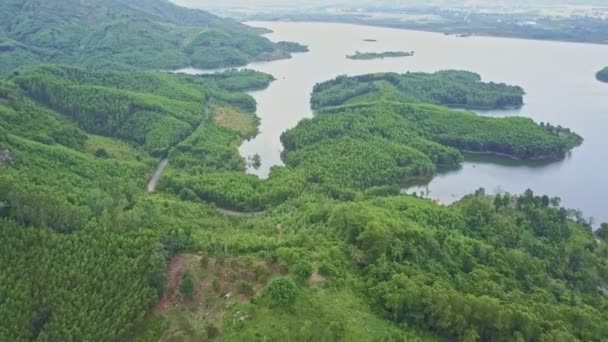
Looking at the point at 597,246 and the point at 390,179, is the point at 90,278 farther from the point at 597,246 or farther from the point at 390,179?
the point at 597,246

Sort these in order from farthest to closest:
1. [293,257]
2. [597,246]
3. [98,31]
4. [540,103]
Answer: [98,31] < [540,103] < [597,246] < [293,257]

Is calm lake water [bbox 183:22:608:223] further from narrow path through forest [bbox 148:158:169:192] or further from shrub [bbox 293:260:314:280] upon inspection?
shrub [bbox 293:260:314:280]

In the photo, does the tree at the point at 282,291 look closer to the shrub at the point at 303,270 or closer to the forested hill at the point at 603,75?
the shrub at the point at 303,270

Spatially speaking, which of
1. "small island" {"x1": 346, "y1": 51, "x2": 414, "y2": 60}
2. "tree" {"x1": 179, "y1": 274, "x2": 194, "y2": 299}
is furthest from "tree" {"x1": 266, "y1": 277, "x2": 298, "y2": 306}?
"small island" {"x1": 346, "y1": 51, "x2": 414, "y2": 60}

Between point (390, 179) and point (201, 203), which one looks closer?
point (201, 203)

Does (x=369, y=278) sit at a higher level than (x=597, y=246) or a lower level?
higher

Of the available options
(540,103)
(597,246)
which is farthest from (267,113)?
(597,246)
